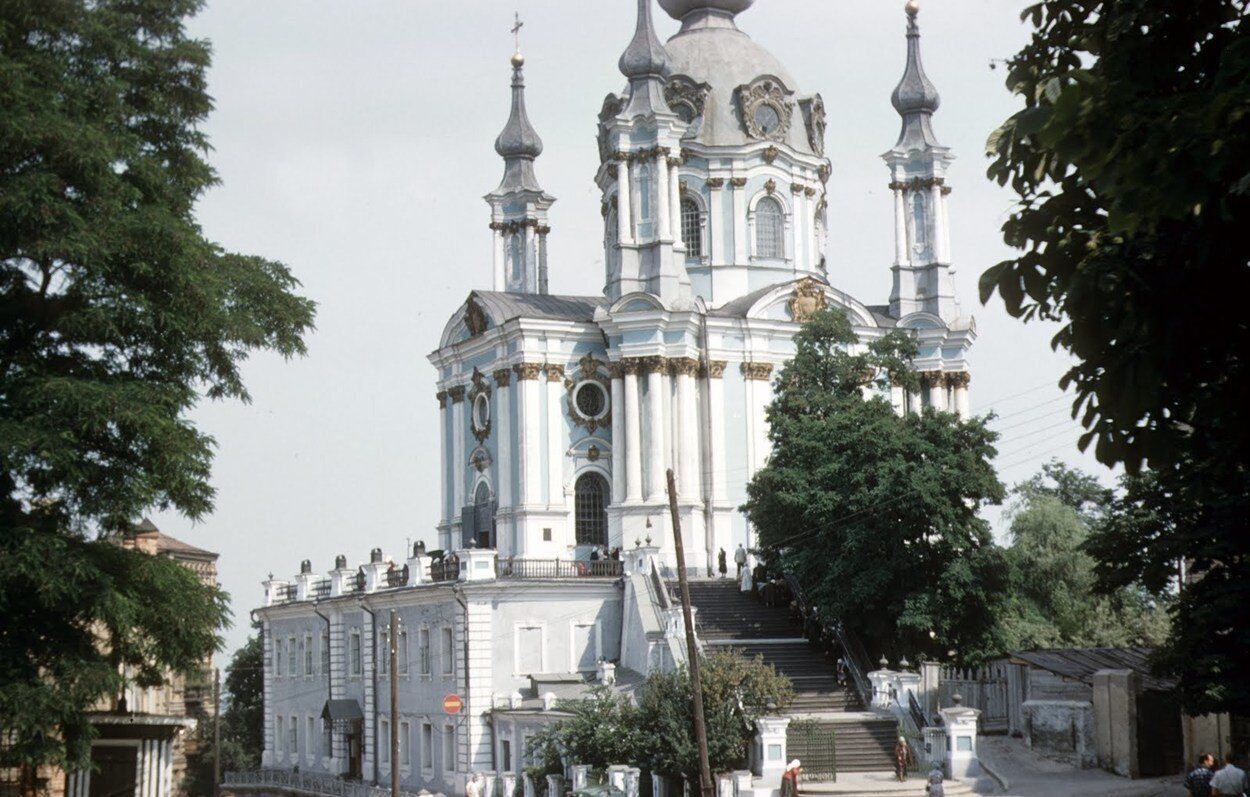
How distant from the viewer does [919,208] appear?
5547 cm

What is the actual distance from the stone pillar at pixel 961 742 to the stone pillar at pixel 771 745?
2.94 metres

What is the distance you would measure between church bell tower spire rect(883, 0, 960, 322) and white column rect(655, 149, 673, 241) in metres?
8.36

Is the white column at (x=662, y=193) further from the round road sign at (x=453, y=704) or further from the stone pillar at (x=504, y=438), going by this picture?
the round road sign at (x=453, y=704)

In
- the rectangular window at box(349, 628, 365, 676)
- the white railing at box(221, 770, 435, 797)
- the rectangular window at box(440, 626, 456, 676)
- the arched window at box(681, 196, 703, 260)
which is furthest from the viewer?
the arched window at box(681, 196, 703, 260)

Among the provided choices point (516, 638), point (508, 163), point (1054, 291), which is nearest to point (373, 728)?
point (516, 638)

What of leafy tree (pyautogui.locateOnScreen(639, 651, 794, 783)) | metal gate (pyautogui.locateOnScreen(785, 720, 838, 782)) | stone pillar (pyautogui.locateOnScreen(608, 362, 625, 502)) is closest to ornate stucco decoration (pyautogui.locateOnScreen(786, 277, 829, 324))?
stone pillar (pyautogui.locateOnScreen(608, 362, 625, 502))

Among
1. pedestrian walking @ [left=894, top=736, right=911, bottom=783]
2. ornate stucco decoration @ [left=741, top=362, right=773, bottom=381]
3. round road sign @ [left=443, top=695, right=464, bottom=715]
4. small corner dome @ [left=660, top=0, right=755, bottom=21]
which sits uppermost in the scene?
small corner dome @ [left=660, top=0, right=755, bottom=21]

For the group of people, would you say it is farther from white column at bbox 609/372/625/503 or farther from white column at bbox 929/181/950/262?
white column at bbox 929/181/950/262

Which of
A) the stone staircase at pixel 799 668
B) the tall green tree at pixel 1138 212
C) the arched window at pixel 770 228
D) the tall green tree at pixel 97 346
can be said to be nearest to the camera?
the tall green tree at pixel 1138 212

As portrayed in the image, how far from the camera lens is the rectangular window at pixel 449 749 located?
41.9 meters

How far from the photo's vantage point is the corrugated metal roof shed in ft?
107

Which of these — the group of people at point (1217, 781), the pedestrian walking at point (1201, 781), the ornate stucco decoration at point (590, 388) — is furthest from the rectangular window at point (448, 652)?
the pedestrian walking at point (1201, 781)

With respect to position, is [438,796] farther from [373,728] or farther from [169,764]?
[169,764]

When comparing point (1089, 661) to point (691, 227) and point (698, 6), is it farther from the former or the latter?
point (698, 6)
